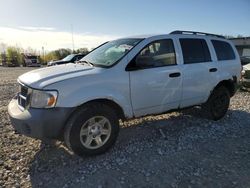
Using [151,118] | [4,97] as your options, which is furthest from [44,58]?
[151,118]

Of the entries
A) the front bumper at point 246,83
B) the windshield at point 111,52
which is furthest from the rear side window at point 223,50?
the front bumper at point 246,83

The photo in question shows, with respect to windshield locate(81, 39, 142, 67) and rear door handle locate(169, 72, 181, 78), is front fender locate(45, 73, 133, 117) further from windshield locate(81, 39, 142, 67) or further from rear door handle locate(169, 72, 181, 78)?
Result: rear door handle locate(169, 72, 181, 78)

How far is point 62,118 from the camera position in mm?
3680

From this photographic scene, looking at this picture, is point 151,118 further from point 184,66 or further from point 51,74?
point 51,74

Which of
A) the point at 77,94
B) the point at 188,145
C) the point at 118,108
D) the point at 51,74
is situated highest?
the point at 51,74

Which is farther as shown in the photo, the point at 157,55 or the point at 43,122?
the point at 157,55

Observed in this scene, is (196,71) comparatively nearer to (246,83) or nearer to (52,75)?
(52,75)

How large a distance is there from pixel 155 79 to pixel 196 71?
1174 millimetres

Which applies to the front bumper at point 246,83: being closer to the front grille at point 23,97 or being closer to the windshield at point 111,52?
the windshield at point 111,52

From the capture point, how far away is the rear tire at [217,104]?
5.96 meters

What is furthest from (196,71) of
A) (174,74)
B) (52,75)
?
(52,75)

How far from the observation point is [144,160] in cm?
404

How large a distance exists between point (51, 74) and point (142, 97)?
1.54 metres

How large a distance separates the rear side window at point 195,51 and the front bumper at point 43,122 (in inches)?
104
